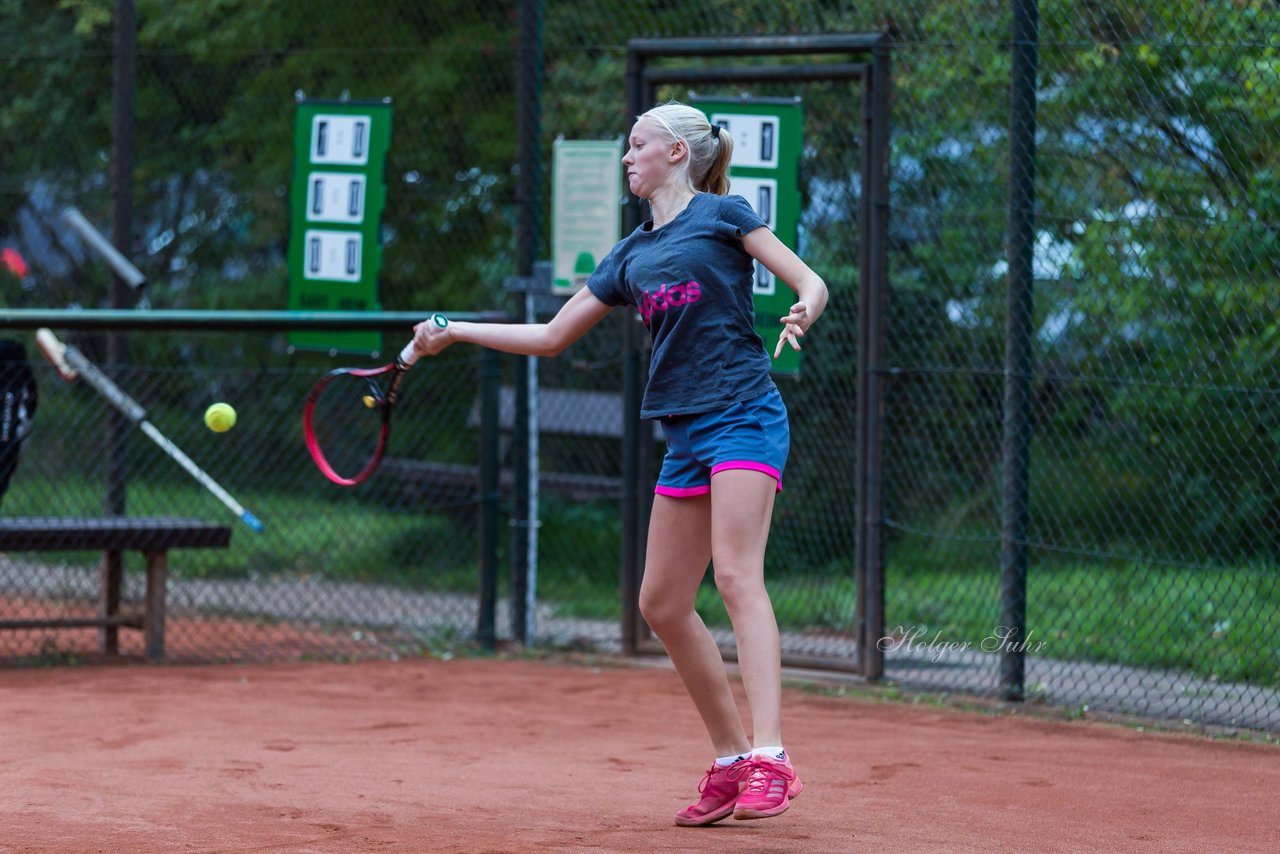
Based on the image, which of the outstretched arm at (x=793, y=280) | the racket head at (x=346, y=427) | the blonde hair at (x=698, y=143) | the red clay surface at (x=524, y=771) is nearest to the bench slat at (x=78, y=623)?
the red clay surface at (x=524, y=771)

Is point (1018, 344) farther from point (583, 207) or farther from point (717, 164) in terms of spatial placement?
point (717, 164)

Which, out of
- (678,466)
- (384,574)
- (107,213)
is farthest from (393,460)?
(678,466)

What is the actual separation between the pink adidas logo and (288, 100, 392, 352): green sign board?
4420 millimetres

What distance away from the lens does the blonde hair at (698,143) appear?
4.24 m

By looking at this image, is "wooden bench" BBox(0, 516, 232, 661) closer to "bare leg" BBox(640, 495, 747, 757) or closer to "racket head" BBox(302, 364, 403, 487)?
"racket head" BBox(302, 364, 403, 487)

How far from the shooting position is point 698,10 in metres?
8.33

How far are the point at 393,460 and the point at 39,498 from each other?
2.29m

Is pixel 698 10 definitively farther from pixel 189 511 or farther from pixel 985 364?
pixel 189 511

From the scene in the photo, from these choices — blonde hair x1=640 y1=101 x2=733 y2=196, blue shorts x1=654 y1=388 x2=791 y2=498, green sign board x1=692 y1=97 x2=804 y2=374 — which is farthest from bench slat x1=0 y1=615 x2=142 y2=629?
blonde hair x1=640 y1=101 x2=733 y2=196

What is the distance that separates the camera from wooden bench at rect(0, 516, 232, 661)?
23.4 ft

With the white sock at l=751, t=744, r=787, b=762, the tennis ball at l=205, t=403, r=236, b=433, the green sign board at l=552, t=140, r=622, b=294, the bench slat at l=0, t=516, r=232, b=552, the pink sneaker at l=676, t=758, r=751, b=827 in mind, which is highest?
the green sign board at l=552, t=140, r=622, b=294

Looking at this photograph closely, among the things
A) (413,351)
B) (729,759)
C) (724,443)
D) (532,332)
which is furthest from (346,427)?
(724,443)

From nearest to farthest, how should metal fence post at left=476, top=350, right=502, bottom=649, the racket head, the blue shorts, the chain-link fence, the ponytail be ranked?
the blue shorts → the ponytail → the chain-link fence → metal fence post at left=476, top=350, right=502, bottom=649 → the racket head

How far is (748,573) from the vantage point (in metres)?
4.08
